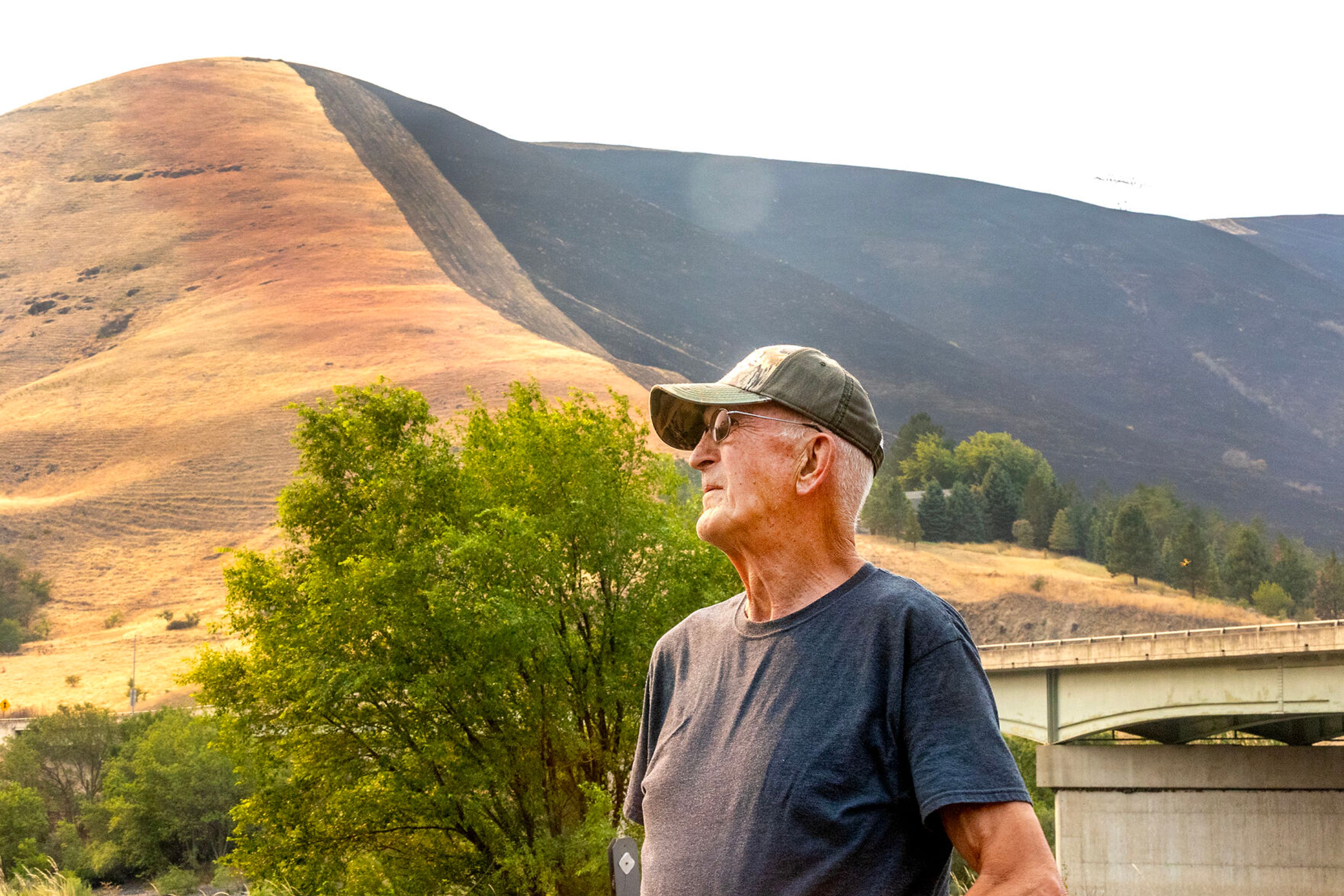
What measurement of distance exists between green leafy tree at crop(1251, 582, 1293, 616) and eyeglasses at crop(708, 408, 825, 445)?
103 metres

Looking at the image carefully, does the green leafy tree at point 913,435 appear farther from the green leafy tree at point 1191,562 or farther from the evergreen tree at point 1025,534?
the green leafy tree at point 1191,562

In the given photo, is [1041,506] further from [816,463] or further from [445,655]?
[816,463]

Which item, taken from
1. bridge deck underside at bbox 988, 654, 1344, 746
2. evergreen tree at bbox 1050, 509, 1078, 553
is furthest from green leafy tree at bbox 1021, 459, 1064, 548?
bridge deck underside at bbox 988, 654, 1344, 746

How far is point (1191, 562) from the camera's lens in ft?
312

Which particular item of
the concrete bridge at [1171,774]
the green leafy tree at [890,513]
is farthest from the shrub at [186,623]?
the concrete bridge at [1171,774]

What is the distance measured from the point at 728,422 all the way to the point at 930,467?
124 m

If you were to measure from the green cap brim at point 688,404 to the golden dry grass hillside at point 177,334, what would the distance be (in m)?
67.4

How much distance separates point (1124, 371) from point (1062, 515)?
80.6 m

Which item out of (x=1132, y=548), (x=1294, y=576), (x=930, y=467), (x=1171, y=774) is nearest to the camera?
(x=1171, y=774)

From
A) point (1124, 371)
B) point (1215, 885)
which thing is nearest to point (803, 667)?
point (1215, 885)

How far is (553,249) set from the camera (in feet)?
514

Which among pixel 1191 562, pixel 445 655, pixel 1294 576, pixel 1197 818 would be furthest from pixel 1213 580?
pixel 445 655

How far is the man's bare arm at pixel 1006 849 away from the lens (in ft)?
5.18

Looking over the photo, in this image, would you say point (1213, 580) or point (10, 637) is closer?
point (10, 637)
